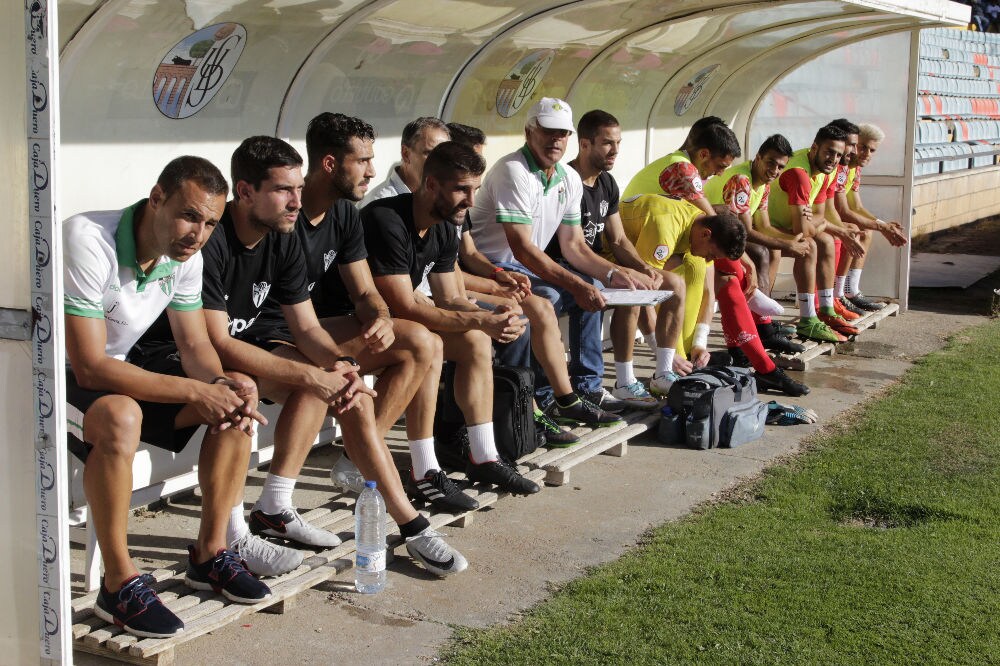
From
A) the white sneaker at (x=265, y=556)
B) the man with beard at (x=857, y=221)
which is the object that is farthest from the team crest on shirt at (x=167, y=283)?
the man with beard at (x=857, y=221)

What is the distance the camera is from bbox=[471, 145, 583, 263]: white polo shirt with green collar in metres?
6.05

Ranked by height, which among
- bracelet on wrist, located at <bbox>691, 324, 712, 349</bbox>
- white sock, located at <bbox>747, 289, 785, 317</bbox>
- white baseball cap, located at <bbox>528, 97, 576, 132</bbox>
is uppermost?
white baseball cap, located at <bbox>528, 97, 576, 132</bbox>

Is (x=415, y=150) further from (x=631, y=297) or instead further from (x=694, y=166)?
(x=694, y=166)

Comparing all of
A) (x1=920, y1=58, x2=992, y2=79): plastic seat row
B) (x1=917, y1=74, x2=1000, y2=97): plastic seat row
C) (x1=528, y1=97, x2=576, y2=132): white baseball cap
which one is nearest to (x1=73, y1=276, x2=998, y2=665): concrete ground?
(x1=528, y1=97, x2=576, y2=132): white baseball cap

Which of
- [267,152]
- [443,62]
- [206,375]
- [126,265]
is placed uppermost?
[443,62]

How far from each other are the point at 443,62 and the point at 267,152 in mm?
2900

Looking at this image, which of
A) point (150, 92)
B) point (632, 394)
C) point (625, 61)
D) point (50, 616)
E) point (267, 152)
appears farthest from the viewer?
point (625, 61)

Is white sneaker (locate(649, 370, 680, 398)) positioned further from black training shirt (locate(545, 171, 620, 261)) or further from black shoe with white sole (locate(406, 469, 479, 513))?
black shoe with white sole (locate(406, 469, 479, 513))

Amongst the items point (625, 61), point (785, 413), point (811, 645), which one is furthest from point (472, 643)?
point (625, 61)

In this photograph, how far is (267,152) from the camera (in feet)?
13.5

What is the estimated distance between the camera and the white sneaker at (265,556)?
13.0 ft

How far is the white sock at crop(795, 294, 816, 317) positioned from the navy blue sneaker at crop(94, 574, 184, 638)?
622cm

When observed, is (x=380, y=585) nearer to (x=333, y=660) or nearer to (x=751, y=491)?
(x=333, y=660)

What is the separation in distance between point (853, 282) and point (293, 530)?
6875 millimetres
